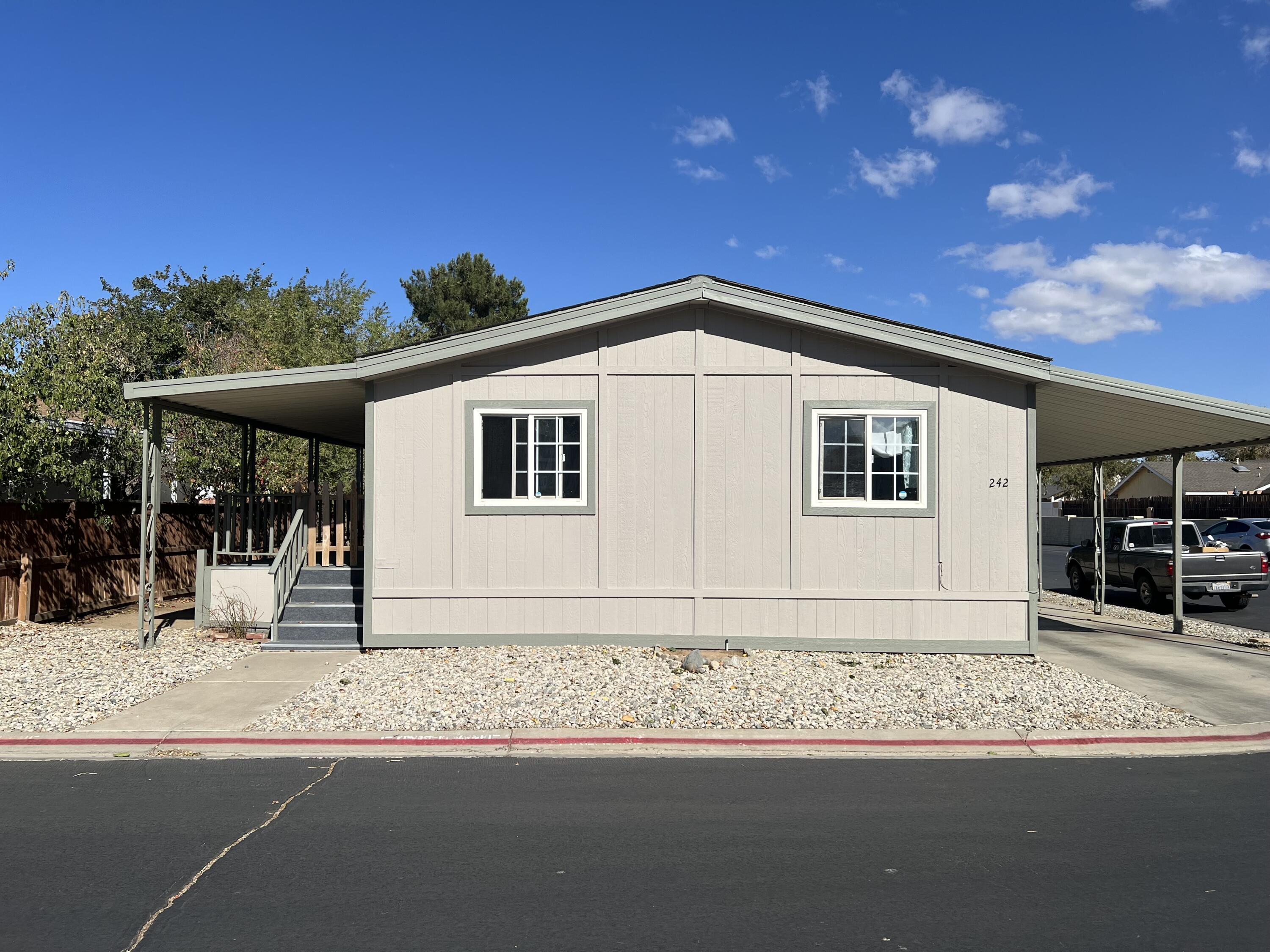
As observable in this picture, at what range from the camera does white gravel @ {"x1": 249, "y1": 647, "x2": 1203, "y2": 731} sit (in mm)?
7668

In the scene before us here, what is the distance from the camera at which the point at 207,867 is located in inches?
183

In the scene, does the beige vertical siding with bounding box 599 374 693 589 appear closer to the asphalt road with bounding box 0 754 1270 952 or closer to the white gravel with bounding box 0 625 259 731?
the asphalt road with bounding box 0 754 1270 952

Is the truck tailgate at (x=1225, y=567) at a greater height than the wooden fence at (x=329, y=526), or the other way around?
the wooden fence at (x=329, y=526)

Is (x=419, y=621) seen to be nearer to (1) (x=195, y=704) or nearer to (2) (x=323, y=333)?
(1) (x=195, y=704)

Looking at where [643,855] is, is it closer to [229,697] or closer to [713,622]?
[229,697]

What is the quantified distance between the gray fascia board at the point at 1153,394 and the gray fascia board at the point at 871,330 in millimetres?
340

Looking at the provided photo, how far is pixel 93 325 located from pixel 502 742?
11.3 metres

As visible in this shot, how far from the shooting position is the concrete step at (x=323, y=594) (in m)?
11.3

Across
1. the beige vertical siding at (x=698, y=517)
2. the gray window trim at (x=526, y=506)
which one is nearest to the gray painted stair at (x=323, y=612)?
the beige vertical siding at (x=698, y=517)

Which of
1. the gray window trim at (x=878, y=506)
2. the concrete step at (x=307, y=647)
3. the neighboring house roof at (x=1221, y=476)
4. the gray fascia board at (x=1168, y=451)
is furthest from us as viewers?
the neighboring house roof at (x=1221, y=476)

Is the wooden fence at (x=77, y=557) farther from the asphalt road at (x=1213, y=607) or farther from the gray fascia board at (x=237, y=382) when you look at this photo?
the asphalt road at (x=1213, y=607)

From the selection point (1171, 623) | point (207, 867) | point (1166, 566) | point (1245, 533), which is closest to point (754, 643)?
point (207, 867)

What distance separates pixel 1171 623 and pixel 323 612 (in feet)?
43.3

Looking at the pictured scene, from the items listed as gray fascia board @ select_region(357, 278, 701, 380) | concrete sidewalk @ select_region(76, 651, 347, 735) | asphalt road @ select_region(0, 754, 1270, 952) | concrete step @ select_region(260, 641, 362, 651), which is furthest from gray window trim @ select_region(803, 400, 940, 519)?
concrete sidewalk @ select_region(76, 651, 347, 735)
